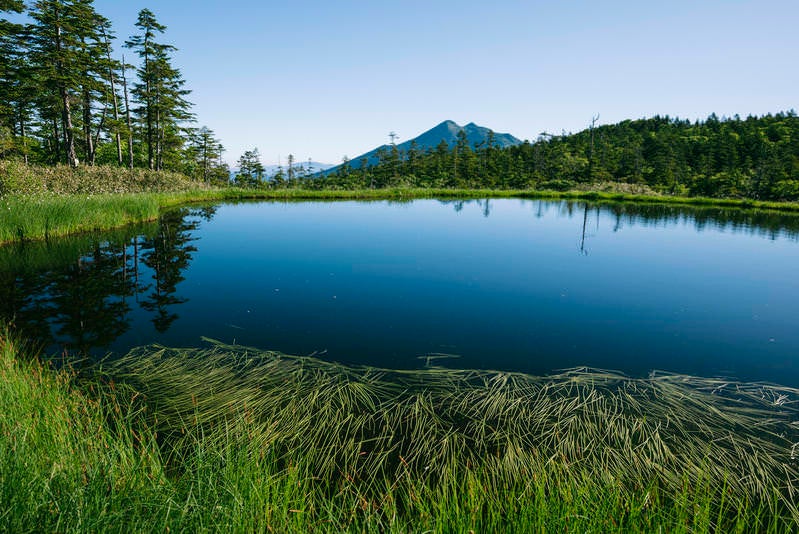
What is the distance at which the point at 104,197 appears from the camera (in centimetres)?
1470

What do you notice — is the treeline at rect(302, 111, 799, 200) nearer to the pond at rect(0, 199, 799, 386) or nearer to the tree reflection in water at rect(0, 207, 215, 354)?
the pond at rect(0, 199, 799, 386)

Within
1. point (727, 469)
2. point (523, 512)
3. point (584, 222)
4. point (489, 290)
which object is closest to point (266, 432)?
point (523, 512)

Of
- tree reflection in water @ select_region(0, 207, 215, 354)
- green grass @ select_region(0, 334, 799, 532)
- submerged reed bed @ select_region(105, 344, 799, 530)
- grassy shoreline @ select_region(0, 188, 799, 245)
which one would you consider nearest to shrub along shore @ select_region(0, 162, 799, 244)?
grassy shoreline @ select_region(0, 188, 799, 245)

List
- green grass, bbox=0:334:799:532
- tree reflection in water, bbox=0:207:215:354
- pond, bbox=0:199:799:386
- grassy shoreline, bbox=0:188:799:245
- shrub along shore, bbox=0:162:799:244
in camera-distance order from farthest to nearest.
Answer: shrub along shore, bbox=0:162:799:244
grassy shoreline, bbox=0:188:799:245
tree reflection in water, bbox=0:207:215:354
pond, bbox=0:199:799:386
green grass, bbox=0:334:799:532

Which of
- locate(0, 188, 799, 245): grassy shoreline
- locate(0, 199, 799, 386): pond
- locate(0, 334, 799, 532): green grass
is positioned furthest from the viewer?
locate(0, 188, 799, 245): grassy shoreline

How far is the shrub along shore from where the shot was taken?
10.7 metres

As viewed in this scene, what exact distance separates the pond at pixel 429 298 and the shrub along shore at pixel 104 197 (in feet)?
2.40

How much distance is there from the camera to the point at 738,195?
36156mm

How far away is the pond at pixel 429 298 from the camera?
486 centimetres

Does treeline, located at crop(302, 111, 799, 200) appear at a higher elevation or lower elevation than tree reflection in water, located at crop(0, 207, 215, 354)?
higher

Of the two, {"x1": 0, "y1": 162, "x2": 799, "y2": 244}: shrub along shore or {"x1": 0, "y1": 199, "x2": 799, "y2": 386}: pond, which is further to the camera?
{"x1": 0, "y1": 162, "x2": 799, "y2": 244}: shrub along shore

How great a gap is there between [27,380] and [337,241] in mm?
9890

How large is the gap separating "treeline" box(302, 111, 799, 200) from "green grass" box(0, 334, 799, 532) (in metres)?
39.0

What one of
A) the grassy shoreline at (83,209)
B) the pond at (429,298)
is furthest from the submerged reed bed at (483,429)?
the grassy shoreline at (83,209)
